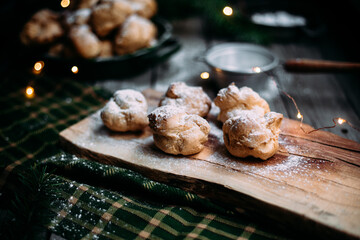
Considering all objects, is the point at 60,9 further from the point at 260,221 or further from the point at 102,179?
the point at 260,221

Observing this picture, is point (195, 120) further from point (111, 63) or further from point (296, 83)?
point (296, 83)

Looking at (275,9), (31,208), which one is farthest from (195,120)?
(275,9)

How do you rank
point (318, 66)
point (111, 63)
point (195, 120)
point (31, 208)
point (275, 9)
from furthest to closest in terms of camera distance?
1. point (275, 9)
2. point (111, 63)
3. point (318, 66)
4. point (195, 120)
5. point (31, 208)

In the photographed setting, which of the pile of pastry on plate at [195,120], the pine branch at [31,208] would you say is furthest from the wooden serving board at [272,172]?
the pine branch at [31,208]


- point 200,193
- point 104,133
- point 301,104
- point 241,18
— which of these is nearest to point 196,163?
point 200,193

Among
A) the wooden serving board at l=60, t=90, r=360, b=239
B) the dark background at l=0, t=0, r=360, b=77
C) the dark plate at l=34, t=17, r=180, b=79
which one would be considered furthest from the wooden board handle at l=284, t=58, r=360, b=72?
the dark plate at l=34, t=17, r=180, b=79

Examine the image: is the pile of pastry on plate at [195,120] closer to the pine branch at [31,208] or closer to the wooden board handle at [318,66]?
the pine branch at [31,208]
